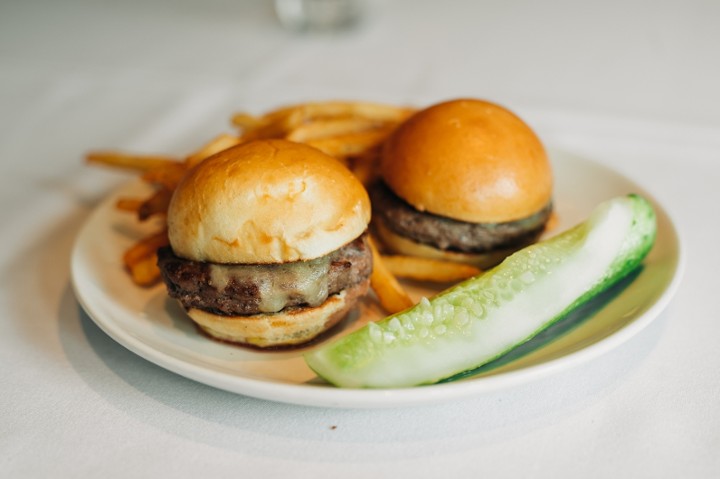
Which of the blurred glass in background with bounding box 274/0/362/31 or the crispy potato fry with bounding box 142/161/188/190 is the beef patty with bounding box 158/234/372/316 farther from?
the blurred glass in background with bounding box 274/0/362/31

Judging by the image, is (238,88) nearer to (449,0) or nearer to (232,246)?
(449,0)

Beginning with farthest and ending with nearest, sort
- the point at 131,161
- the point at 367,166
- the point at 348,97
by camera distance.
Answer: the point at 348,97 → the point at 131,161 → the point at 367,166

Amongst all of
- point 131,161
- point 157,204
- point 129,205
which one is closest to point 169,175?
point 157,204

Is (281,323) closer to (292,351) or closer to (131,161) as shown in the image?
(292,351)

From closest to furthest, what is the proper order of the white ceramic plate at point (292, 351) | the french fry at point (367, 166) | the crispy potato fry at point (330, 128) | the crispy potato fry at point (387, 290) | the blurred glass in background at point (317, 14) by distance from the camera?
1. the white ceramic plate at point (292, 351)
2. the crispy potato fry at point (387, 290)
3. the crispy potato fry at point (330, 128)
4. the french fry at point (367, 166)
5. the blurred glass in background at point (317, 14)

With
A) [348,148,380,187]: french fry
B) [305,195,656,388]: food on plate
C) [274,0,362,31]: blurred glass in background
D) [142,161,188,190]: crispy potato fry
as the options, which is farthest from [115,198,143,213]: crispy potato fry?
[274,0,362,31]: blurred glass in background

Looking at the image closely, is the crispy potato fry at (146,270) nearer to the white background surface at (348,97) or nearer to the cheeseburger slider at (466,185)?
the white background surface at (348,97)

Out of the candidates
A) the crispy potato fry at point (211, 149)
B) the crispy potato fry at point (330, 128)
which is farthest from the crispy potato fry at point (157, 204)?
the crispy potato fry at point (330, 128)
